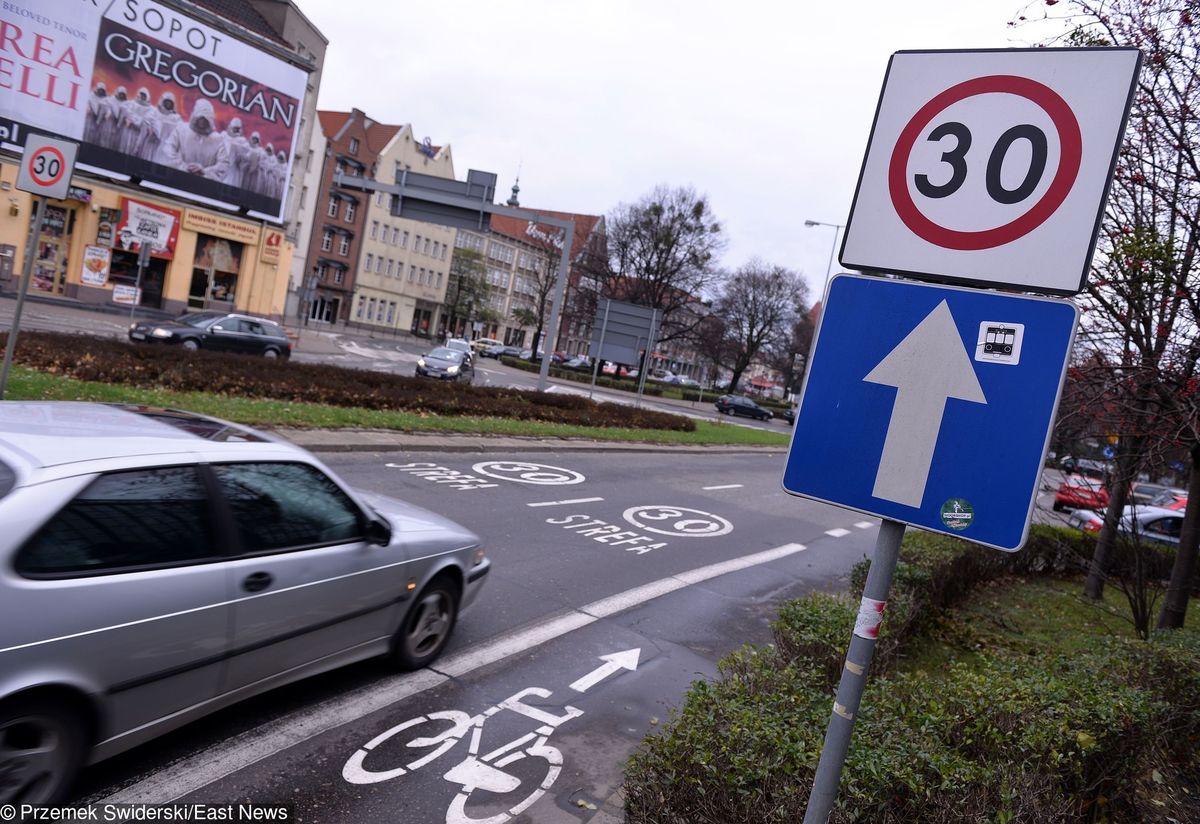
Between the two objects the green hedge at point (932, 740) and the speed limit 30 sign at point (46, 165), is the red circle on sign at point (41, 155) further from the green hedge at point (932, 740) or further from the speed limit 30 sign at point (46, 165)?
the green hedge at point (932, 740)

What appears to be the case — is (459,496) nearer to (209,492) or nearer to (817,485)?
(209,492)

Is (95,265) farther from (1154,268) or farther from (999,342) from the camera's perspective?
(999,342)

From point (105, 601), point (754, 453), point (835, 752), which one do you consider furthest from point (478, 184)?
point (835, 752)

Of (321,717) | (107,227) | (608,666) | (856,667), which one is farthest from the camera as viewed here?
(107,227)

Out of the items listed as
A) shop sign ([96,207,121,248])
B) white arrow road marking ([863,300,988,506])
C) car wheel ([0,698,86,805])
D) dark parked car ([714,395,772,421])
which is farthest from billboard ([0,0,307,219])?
white arrow road marking ([863,300,988,506])

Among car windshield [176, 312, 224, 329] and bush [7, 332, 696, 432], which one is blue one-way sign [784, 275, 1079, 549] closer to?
bush [7, 332, 696, 432]

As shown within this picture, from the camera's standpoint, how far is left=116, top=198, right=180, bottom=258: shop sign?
39.1 m

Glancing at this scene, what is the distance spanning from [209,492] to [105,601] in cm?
77

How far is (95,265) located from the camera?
37781 mm

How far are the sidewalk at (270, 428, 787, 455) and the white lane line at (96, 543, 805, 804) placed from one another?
6.75m

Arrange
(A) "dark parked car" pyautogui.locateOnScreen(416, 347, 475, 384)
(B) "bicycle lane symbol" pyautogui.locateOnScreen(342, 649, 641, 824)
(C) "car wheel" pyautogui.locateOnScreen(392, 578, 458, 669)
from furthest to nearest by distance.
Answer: (A) "dark parked car" pyautogui.locateOnScreen(416, 347, 475, 384), (C) "car wheel" pyautogui.locateOnScreen(392, 578, 458, 669), (B) "bicycle lane symbol" pyautogui.locateOnScreen(342, 649, 641, 824)

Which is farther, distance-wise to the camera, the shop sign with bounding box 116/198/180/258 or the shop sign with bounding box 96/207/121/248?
the shop sign with bounding box 116/198/180/258

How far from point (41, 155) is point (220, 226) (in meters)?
37.8

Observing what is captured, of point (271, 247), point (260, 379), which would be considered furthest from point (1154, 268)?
point (271, 247)
